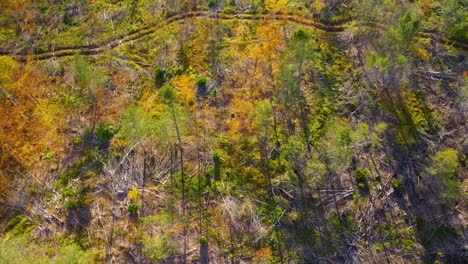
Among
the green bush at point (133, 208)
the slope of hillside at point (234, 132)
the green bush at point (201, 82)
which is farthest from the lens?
the green bush at point (201, 82)

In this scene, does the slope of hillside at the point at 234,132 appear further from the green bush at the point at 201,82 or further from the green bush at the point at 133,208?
the green bush at the point at 133,208

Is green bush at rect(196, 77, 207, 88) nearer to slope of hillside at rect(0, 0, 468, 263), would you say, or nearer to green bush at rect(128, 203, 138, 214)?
slope of hillside at rect(0, 0, 468, 263)

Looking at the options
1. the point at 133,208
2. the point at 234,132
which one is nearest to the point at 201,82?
the point at 234,132

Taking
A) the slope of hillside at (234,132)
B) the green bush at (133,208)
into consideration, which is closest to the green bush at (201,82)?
the slope of hillside at (234,132)

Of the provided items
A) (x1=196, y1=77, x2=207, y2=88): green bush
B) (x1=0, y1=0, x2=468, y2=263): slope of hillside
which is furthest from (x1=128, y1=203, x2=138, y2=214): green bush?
(x1=196, y1=77, x2=207, y2=88): green bush

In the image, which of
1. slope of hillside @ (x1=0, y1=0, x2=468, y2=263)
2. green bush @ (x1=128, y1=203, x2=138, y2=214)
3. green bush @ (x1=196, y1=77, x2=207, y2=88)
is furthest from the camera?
green bush @ (x1=196, y1=77, x2=207, y2=88)

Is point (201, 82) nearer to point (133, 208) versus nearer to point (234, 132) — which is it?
point (234, 132)

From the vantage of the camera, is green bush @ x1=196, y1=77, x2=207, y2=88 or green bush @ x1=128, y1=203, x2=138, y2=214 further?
green bush @ x1=196, y1=77, x2=207, y2=88

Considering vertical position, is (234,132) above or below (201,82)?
below

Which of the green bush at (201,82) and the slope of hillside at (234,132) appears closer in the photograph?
the slope of hillside at (234,132)

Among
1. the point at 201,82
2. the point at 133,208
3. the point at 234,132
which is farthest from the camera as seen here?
the point at 201,82

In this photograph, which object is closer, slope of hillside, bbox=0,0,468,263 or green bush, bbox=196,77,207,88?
slope of hillside, bbox=0,0,468,263

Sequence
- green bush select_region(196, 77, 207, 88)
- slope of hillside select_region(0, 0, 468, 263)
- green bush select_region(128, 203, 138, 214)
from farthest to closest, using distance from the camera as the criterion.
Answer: green bush select_region(196, 77, 207, 88) < green bush select_region(128, 203, 138, 214) < slope of hillside select_region(0, 0, 468, 263)

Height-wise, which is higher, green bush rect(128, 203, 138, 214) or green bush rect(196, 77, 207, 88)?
A: green bush rect(196, 77, 207, 88)
